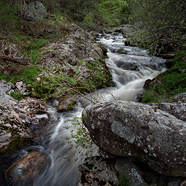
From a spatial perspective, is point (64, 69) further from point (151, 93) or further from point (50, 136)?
point (151, 93)

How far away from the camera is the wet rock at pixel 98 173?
3.33m

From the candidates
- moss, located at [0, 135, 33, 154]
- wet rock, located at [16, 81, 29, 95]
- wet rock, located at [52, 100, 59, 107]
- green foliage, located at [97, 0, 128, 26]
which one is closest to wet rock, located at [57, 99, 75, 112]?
wet rock, located at [52, 100, 59, 107]

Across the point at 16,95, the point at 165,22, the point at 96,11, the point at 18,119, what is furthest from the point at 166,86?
the point at 96,11

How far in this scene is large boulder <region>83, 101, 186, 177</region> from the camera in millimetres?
2582

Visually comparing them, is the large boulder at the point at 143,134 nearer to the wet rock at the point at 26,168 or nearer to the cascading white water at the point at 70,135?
the cascading white water at the point at 70,135

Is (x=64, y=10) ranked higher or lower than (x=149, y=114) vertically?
higher

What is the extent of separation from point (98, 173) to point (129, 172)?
0.79 metres

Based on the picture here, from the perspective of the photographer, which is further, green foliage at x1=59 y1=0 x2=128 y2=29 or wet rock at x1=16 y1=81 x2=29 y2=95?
green foliage at x1=59 y1=0 x2=128 y2=29

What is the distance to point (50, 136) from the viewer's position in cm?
598

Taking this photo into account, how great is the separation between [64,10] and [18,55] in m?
20.9

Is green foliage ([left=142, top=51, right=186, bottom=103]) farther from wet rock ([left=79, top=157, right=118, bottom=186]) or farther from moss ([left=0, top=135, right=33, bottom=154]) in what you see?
moss ([left=0, top=135, right=33, bottom=154])

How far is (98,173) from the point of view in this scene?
3.48 meters

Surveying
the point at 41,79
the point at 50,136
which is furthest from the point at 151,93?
the point at 41,79

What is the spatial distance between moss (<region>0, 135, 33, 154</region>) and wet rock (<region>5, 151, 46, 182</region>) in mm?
618
